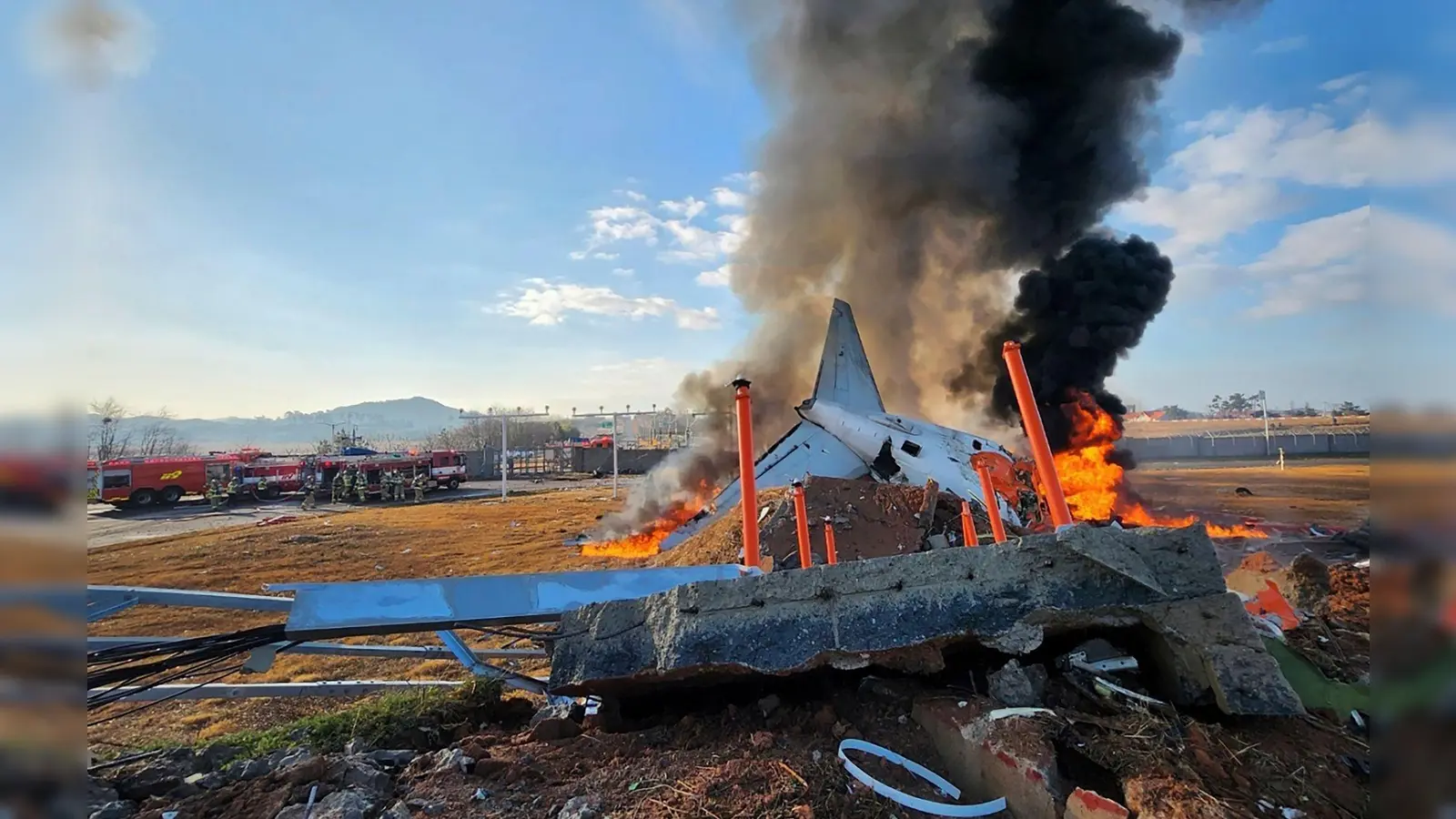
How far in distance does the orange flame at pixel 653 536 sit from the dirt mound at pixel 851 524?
276cm

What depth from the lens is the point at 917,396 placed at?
20.8 meters

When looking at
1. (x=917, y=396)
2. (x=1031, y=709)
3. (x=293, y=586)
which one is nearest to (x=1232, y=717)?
(x=1031, y=709)

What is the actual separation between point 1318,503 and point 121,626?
2708cm

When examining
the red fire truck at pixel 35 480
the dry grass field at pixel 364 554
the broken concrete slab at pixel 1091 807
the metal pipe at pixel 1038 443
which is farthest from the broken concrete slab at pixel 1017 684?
the red fire truck at pixel 35 480

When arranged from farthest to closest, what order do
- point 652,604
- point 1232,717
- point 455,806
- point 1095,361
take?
1. point 1095,361
2. point 652,604
3. point 1232,717
4. point 455,806

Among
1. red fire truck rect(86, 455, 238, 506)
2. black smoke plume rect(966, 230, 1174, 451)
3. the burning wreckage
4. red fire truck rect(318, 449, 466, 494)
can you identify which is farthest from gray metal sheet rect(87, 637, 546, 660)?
red fire truck rect(86, 455, 238, 506)

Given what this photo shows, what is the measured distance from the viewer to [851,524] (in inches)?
375

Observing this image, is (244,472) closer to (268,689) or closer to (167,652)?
(268,689)

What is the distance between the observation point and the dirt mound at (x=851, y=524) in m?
9.23

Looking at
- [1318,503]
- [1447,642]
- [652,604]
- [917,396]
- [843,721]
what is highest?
[917,396]

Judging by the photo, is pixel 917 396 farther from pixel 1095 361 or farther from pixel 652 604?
pixel 652 604

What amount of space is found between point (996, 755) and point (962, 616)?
0.61 metres

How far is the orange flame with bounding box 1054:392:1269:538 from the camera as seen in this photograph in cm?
1387

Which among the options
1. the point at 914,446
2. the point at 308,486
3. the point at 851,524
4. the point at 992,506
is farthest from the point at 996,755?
the point at 308,486
